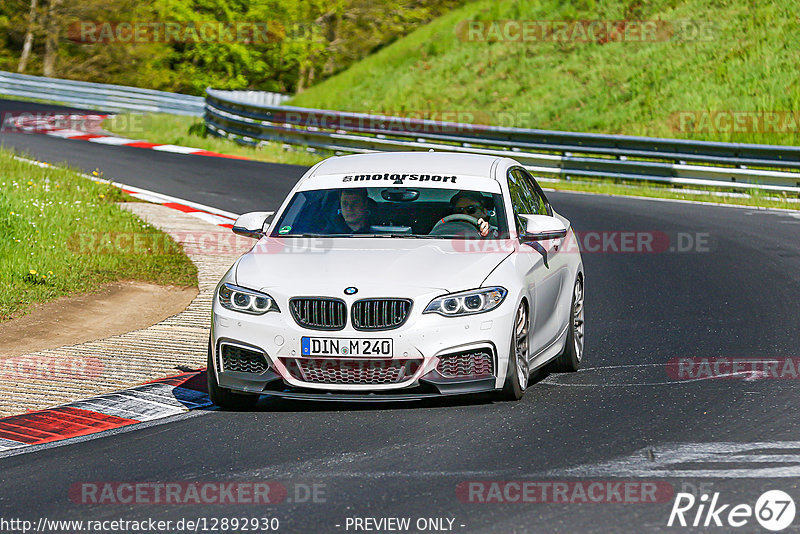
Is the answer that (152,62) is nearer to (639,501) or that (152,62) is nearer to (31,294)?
(31,294)

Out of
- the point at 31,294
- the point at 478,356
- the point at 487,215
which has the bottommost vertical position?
the point at 31,294

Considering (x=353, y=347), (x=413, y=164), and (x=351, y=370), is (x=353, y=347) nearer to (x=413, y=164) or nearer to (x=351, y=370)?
(x=351, y=370)

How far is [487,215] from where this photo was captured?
8.59 metres

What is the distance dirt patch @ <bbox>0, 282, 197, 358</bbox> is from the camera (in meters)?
10.3

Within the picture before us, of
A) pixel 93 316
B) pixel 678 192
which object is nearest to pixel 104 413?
pixel 93 316

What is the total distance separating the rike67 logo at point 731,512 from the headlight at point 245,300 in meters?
2.90

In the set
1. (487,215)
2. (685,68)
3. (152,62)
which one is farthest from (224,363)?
(152,62)

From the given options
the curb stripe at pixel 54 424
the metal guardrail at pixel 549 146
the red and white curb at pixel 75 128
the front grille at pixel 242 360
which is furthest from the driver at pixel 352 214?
the red and white curb at pixel 75 128

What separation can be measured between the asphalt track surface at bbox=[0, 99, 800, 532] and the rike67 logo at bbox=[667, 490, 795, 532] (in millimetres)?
49

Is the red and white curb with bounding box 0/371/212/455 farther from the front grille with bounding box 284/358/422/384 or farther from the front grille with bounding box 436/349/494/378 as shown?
the front grille with bounding box 436/349/494/378

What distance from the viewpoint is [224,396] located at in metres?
7.72

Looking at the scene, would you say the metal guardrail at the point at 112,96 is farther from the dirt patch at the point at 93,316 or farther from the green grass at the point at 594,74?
the dirt patch at the point at 93,316

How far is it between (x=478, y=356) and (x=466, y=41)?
33013 mm

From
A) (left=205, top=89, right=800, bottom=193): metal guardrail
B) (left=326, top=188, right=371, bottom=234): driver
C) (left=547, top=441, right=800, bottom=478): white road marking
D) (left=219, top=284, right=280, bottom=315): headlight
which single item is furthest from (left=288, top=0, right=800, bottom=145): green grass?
(left=547, top=441, right=800, bottom=478): white road marking
